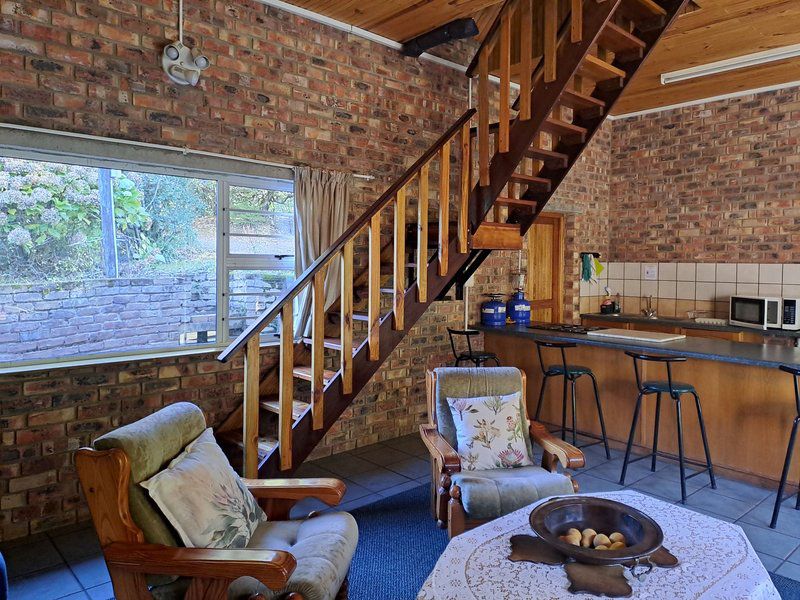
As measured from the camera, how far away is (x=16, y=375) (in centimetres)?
309

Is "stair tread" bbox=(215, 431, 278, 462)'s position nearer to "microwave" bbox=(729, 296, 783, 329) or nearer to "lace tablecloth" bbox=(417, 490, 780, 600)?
"lace tablecloth" bbox=(417, 490, 780, 600)

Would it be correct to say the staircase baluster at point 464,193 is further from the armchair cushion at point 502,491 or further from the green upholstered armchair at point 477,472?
the armchair cushion at point 502,491

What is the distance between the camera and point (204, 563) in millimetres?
1761

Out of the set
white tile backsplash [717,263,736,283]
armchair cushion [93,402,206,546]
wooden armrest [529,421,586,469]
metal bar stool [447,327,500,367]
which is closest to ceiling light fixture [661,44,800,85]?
white tile backsplash [717,263,736,283]

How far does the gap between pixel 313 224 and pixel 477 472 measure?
2128 millimetres

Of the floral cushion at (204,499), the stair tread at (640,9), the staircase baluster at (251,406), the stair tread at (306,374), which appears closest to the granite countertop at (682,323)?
the stair tread at (640,9)

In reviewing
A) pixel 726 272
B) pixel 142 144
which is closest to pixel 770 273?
pixel 726 272

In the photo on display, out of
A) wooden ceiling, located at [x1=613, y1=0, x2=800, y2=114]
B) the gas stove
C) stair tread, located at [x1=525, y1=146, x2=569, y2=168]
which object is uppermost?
wooden ceiling, located at [x1=613, y1=0, x2=800, y2=114]

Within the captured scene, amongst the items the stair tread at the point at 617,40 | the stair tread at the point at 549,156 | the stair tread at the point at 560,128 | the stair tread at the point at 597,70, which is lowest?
the stair tread at the point at 549,156

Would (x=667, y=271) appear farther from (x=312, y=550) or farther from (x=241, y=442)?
(x=312, y=550)

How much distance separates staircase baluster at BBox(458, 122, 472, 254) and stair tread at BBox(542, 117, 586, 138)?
53cm

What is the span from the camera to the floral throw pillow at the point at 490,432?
10.2ft

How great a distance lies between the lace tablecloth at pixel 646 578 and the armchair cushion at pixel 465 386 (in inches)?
43.8

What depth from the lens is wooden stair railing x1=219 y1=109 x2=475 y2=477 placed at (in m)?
3.02
